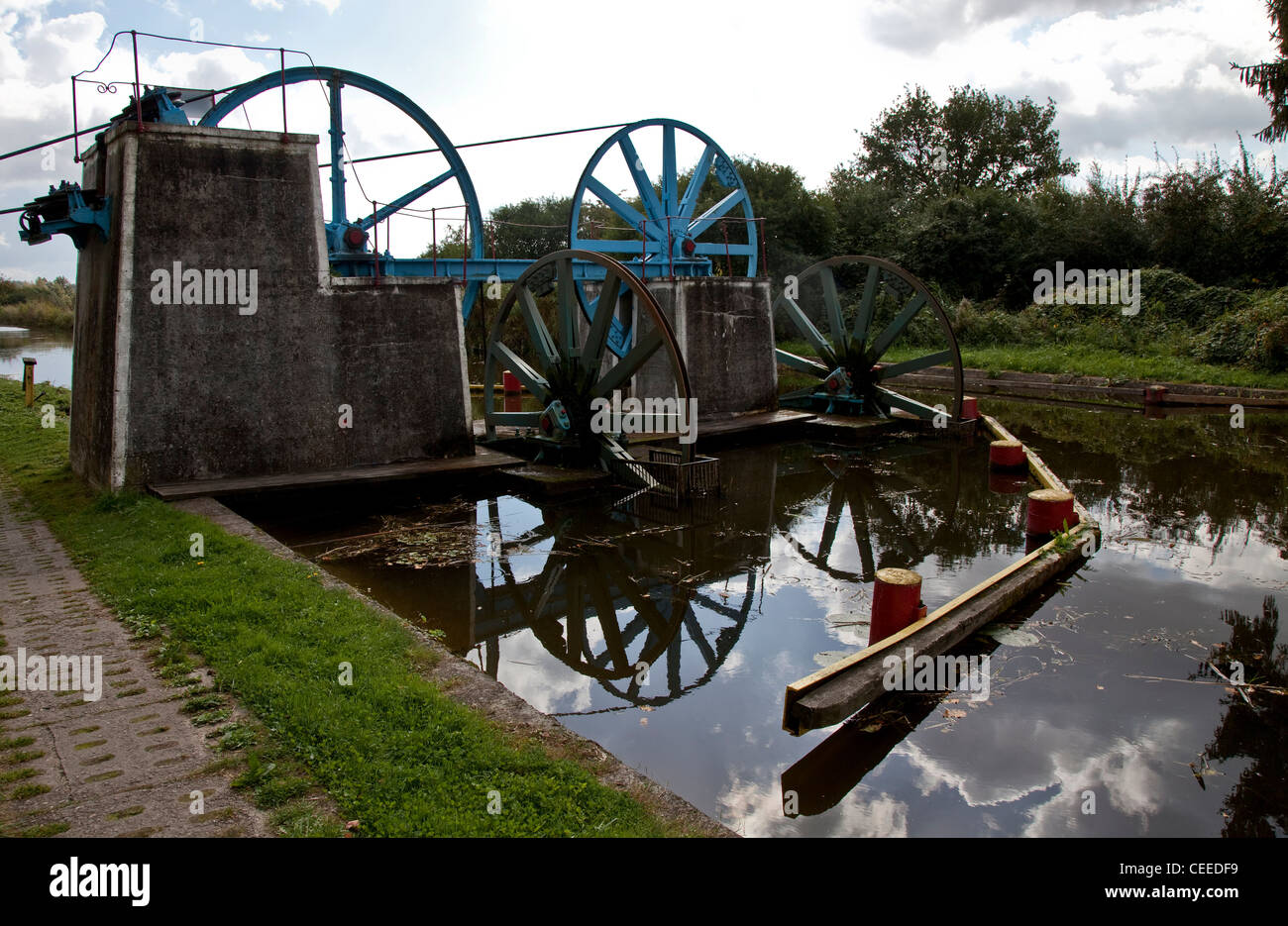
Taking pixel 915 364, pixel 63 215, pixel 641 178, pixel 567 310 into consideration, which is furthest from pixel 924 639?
pixel 641 178

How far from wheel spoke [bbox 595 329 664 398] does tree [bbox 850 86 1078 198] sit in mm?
34041

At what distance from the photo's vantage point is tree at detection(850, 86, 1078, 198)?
40656mm

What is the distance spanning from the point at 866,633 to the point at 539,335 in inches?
259

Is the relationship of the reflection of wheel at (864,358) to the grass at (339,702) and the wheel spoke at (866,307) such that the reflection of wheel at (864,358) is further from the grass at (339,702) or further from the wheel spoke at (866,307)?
the grass at (339,702)

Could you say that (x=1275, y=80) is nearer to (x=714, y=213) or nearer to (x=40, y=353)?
(x=714, y=213)

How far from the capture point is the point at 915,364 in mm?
14477

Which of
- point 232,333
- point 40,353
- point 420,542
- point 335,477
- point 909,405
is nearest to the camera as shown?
point 420,542

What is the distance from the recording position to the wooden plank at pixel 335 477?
8.41 meters

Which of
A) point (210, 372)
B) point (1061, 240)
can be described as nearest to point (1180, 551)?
point (210, 372)

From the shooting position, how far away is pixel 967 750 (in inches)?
174

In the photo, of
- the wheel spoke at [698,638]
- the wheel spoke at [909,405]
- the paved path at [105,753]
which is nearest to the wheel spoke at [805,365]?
the wheel spoke at [909,405]

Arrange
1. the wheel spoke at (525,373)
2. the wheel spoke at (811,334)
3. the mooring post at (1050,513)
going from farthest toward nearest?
1. the wheel spoke at (811,334)
2. the wheel spoke at (525,373)
3. the mooring post at (1050,513)

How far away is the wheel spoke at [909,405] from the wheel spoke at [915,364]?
30 centimetres
